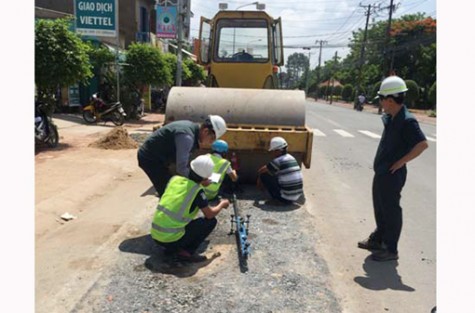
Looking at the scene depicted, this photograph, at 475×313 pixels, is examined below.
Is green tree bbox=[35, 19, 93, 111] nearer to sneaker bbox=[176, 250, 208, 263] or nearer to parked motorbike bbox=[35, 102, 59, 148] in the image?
parked motorbike bbox=[35, 102, 59, 148]

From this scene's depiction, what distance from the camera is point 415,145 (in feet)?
12.9

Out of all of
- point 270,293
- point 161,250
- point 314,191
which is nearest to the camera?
point 270,293

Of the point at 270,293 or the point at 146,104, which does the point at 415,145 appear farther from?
the point at 146,104

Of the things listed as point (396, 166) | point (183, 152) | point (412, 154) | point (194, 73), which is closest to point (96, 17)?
point (183, 152)

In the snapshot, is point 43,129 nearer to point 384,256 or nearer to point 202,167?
point 202,167

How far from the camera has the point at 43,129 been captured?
9.45 m

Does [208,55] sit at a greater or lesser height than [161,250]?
greater

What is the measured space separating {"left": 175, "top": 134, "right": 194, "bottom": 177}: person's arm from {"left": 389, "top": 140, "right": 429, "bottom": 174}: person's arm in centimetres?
206

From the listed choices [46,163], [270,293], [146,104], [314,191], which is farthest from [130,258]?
[146,104]

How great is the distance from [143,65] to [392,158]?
14.6 m

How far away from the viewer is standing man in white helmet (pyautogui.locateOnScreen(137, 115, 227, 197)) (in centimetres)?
427

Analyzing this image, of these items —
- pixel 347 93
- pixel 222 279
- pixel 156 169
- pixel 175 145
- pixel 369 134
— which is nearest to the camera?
pixel 222 279

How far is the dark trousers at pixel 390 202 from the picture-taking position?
418 cm

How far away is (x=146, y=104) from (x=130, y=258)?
1966 cm
